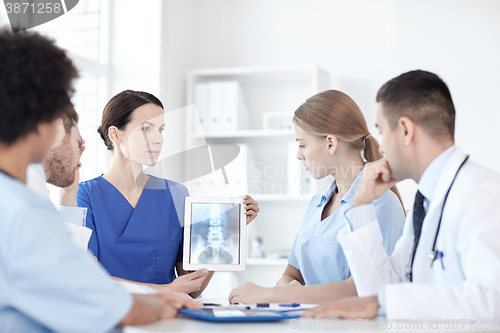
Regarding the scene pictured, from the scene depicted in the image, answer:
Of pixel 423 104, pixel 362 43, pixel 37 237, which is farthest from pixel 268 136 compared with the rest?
pixel 37 237

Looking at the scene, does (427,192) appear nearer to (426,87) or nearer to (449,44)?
(426,87)

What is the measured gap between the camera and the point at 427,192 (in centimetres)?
126

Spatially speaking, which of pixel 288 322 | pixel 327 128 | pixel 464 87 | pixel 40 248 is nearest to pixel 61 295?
pixel 40 248

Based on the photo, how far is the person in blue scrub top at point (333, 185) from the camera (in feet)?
5.37

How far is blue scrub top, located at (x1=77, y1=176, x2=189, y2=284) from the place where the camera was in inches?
72.0

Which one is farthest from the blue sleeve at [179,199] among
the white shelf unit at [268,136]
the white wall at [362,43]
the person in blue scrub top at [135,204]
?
the white wall at [362,43]

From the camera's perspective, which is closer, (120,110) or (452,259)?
(452,259)

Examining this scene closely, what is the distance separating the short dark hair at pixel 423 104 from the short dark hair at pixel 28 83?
848 millimetres

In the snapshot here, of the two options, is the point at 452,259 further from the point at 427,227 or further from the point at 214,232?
the point at 214,232

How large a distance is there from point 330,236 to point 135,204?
2.74 ft

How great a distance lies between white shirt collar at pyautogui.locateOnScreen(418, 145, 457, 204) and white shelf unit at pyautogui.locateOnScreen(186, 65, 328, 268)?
6.54ft

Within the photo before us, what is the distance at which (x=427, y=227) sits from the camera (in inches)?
47.1

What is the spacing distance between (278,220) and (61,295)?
105 inches

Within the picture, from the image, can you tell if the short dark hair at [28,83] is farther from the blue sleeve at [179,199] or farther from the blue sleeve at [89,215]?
the blue sleeve at [179,199]
